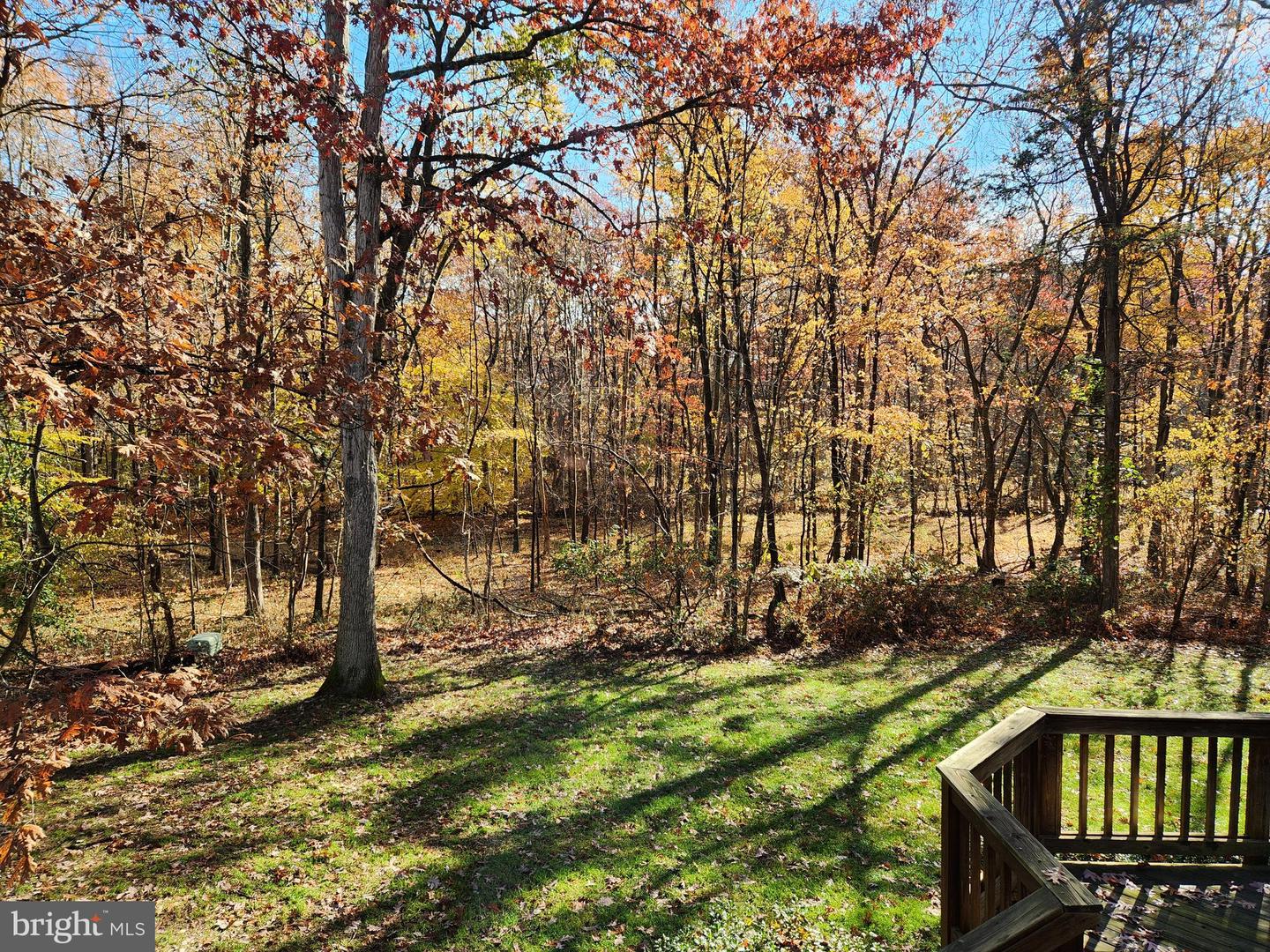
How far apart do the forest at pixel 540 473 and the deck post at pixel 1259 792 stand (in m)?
0.07

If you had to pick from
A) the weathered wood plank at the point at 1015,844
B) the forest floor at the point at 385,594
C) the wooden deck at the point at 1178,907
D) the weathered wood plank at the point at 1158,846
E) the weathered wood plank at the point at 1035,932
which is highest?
the weathered wood plank at the point at 1015,844

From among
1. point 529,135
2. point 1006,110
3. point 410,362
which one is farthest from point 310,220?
point 1006,110

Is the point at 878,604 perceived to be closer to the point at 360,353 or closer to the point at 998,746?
the point at 998,746

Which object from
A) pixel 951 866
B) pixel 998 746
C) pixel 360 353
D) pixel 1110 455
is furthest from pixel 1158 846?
pixel 1110 455

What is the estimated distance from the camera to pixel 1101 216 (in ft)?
35.7

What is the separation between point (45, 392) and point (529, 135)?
6.37 m

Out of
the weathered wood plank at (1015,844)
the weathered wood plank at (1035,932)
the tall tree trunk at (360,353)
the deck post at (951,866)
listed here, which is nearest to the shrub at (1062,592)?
the deck post at (951,866)

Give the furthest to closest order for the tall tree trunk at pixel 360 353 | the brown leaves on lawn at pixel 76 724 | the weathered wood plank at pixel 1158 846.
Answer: the tall tree trunk at pixel 360 353, the weathered wood plank at pixel 1158 846, the brown leaves on lawn at pixel 76 724

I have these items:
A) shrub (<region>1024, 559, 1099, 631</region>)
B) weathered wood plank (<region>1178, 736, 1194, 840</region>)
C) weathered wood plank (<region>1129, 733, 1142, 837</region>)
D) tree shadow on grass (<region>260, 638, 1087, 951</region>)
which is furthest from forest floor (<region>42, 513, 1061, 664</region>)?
weathered wood plank (<region>1178, 736, 1194, 840</region>)

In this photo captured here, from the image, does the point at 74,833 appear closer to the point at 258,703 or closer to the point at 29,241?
the point at 258,703

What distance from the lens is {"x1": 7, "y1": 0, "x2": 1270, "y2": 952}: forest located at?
12.8 feet

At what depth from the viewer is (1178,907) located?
3484mm

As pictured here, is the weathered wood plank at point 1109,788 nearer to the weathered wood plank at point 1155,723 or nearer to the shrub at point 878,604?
the weathered wood plank at point 1155,723

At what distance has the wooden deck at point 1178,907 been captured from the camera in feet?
10.4
